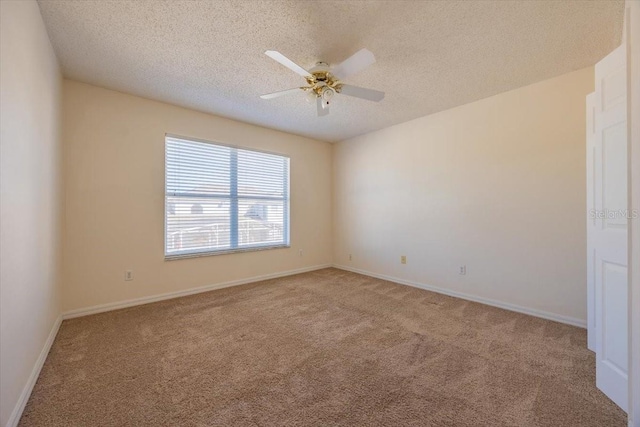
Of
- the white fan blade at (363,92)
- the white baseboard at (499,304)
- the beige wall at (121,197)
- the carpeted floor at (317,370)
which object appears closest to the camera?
the carpeted floor at (317,370)

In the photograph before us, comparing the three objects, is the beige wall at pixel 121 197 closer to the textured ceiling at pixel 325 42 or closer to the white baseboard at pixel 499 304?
the textured ceiling at pixel 325 42

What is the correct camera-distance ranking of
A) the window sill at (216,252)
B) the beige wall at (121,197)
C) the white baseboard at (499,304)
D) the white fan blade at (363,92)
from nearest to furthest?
the white fan blade at (363,92) < the white baseboard at (499,304) < the beige wall at (121,197) < the window sill at (216,252)

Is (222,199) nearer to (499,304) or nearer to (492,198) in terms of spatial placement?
(492,198)

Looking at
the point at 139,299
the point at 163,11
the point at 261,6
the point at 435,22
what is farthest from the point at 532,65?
the point at 139,299

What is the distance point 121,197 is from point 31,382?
2.02 m

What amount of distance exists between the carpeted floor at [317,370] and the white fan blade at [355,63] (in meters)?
2.29

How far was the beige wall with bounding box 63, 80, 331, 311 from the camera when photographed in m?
2.84

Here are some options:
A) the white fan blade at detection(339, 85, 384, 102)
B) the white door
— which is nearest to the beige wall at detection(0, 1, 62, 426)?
the white fan blade at detection(339, 85, 384, 102)

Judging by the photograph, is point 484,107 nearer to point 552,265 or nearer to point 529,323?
point 552,265

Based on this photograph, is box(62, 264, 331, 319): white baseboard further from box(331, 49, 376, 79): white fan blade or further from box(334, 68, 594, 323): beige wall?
box(331, 49, 376, 79): white fan blade

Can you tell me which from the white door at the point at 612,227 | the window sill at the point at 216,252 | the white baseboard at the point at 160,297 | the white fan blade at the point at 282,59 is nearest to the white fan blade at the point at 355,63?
the white fan blade at the point at 282,59

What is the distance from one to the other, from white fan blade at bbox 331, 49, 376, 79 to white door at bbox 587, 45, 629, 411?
147 centimetres

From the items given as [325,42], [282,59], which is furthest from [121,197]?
[325,42]

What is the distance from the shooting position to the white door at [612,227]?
5.01 ft
